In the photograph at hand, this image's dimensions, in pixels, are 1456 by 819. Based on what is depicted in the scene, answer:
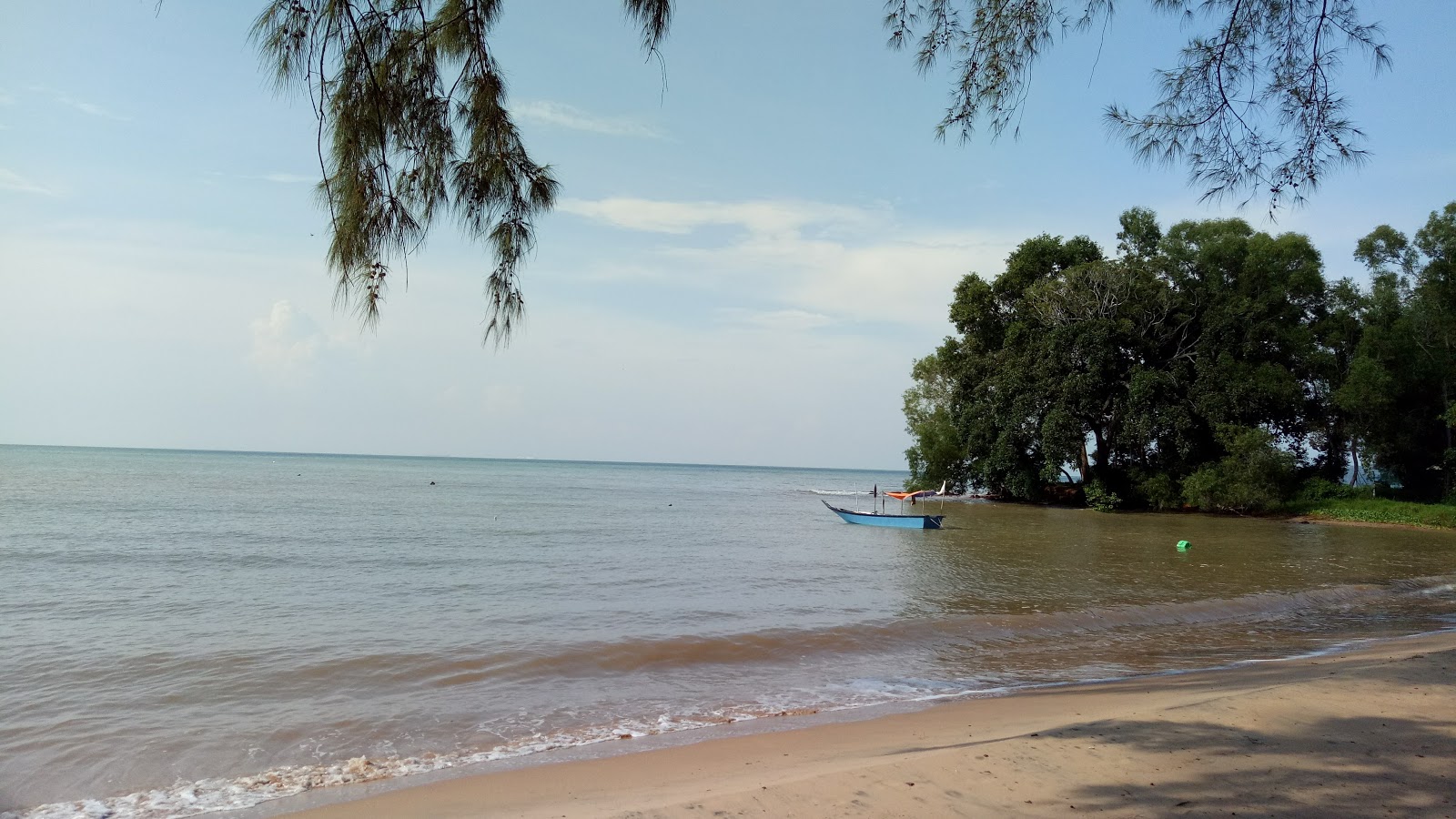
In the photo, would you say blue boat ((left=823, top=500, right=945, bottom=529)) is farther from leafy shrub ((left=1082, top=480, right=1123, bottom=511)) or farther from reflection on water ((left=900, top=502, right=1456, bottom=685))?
leafy shrub ((left=1082, top=480, right=1123, bottom=511))

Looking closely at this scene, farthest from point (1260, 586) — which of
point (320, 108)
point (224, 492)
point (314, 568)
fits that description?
A: point (224, 492)

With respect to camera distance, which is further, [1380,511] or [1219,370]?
[1219,370]

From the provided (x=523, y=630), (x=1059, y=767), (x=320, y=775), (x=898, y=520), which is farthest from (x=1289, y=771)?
(x=898, y=520)

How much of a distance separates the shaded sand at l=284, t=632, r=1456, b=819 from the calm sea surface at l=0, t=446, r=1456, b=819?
1020 mm

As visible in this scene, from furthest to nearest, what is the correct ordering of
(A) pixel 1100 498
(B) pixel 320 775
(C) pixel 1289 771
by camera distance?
(A) pixel 1100 498
(B) pixel 320 775
(C) pixel 1289 771

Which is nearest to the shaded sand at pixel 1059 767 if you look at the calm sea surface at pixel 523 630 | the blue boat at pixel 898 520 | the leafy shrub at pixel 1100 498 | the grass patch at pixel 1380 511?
the calm sea surface at pixel 523 630

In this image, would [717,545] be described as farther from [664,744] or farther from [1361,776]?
[1361,776]

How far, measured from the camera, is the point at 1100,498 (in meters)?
34.8

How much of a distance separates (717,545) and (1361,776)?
17.4 m

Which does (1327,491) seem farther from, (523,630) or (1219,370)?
(523,630)

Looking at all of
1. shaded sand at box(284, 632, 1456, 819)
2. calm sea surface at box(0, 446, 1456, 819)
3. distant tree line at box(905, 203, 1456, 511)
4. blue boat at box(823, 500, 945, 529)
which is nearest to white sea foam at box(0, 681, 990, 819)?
calm sea surface at box(0, 446, 1456, 819)

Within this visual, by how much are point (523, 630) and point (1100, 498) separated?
102 feet

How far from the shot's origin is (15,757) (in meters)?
5.65

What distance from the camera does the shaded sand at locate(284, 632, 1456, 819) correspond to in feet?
12.9
